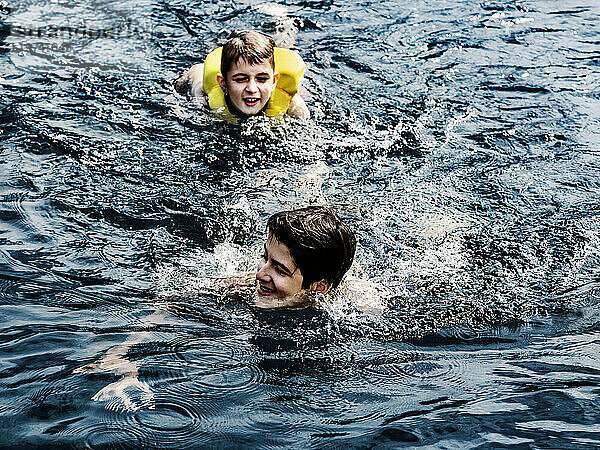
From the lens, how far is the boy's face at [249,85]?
23.3 ft

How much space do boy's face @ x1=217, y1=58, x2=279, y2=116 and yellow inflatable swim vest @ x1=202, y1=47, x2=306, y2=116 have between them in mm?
111

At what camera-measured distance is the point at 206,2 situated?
9.86 metres

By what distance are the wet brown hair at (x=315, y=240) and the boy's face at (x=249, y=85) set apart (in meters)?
2.74

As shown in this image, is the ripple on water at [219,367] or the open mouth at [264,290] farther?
the open mouth at [264,290]

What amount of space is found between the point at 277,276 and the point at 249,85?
3.09 meters

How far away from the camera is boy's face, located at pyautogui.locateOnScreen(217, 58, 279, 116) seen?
23.3 ft

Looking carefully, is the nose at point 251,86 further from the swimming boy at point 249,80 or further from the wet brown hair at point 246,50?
the wet brown hair at point 246,50

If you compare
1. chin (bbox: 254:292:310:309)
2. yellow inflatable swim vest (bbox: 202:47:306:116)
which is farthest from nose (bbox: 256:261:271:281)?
yellow inflatable swim vest (bbox: 202:47:306:116)

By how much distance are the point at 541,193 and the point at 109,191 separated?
3205 millimetres

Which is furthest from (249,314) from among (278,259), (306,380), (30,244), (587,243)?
(587,243)

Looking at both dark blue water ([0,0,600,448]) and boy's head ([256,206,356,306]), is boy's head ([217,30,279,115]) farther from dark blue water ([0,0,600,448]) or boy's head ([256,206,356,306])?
boy's head ([256,206,356,306])

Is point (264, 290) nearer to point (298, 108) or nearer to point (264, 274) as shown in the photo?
point (264, 274)

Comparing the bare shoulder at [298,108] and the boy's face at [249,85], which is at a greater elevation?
the boy's face at [249,85]

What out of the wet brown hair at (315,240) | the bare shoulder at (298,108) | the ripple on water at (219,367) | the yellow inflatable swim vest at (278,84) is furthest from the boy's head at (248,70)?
the ripple on water at (219,367)
